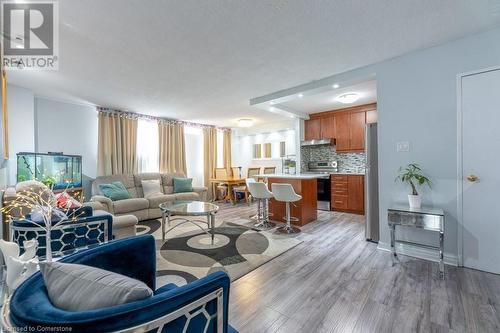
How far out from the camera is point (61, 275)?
78cm

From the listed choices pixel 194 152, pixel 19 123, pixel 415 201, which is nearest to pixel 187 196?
pixel 194 152

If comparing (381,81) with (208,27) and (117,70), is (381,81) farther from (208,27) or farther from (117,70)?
(117,70)

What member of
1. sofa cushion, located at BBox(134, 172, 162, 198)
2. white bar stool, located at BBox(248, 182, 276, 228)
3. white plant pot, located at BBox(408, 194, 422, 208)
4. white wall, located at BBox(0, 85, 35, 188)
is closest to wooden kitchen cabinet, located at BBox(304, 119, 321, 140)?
white bar stool, located at BBox(248, 182, 276, 228)

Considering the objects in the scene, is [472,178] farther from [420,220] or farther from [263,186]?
[263,186]

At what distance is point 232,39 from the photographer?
2344 mm

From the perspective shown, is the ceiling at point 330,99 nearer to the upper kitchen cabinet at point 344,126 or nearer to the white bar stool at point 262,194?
the upper kitchen cabinet at point 344,126

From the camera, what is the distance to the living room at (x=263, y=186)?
3.70ft

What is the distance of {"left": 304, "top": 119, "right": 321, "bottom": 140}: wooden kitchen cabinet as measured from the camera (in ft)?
19.0

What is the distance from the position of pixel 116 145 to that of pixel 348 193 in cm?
543

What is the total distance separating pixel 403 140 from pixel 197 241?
10.2 feet

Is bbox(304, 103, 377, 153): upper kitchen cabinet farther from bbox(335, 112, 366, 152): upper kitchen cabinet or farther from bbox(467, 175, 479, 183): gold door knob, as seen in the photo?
bbox(467, 175, 479, 183): gold door knob

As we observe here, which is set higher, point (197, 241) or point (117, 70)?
point (117, 70)

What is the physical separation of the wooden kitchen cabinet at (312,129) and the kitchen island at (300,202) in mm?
1909

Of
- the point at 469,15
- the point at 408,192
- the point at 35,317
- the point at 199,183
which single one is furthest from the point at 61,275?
the point at 199,183
